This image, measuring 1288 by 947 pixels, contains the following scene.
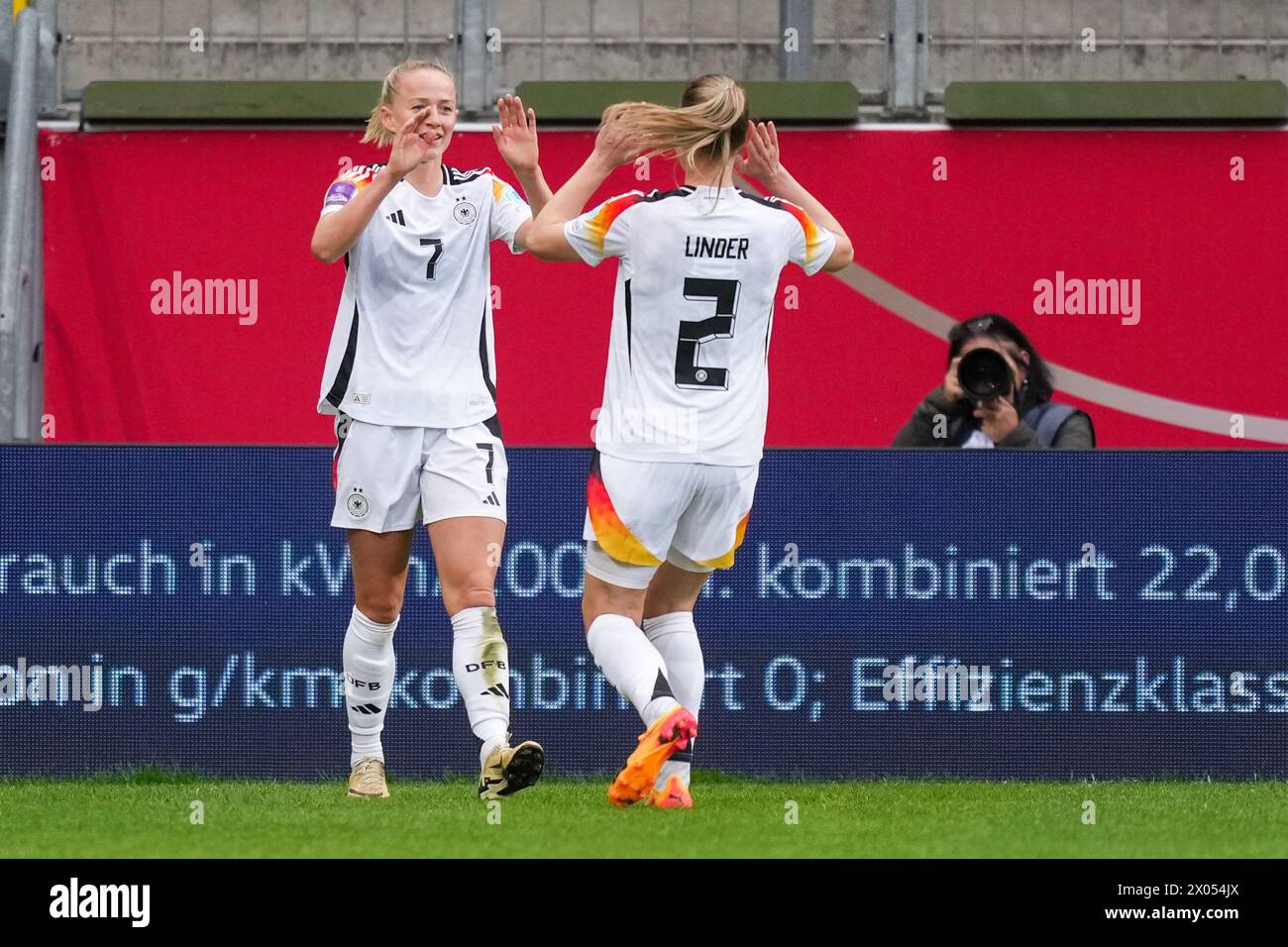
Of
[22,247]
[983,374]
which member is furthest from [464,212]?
[22,247]

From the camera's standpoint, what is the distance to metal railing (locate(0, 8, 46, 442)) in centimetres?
982

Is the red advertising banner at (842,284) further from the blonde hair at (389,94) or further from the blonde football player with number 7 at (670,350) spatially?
the blonde football player with number 7 at (670,350)

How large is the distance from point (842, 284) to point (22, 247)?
4.07 m

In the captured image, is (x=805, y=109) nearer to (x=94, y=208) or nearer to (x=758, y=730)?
(x=94, y=208)

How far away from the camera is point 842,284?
1063 centimetres

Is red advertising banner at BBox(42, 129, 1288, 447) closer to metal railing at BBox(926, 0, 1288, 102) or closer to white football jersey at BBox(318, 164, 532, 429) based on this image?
metal railing at BBox(926, 0, 1288, 102)

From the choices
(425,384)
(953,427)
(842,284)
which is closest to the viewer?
(425,384)

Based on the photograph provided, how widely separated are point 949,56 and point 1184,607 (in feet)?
15.6

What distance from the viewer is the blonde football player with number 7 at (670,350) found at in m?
5.56

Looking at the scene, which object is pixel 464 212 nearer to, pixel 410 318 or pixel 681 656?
pixel 410 318

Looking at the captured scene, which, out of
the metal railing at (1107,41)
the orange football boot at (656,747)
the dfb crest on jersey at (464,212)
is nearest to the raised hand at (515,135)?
the dfb crest on jersey at (464,212)

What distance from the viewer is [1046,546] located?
22.9ft
